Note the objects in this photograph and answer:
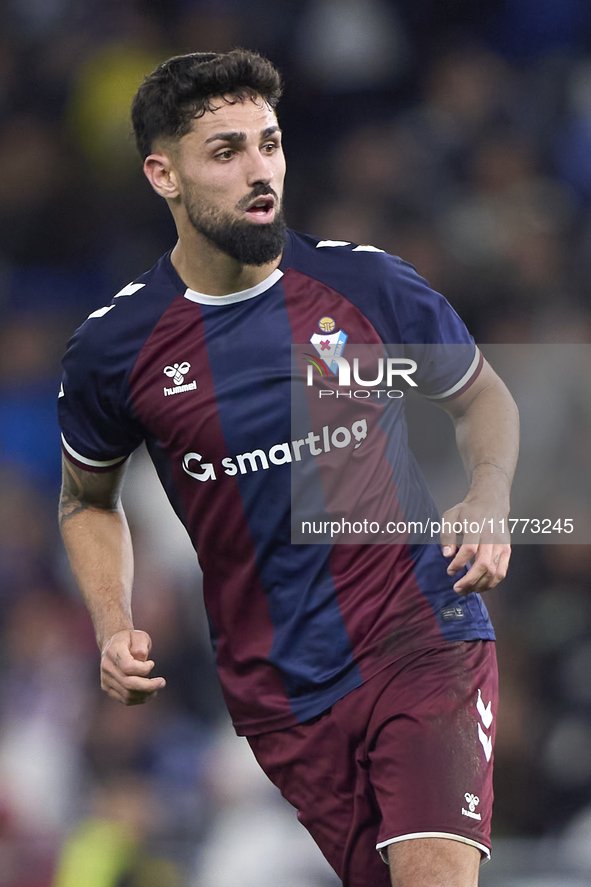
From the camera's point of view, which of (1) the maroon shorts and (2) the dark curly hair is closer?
(1) the maroon shorts

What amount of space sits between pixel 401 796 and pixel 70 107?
5043 mm

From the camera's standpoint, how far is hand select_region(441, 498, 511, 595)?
8.04ft

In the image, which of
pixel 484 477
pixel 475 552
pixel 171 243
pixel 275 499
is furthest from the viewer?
pixel 171 243

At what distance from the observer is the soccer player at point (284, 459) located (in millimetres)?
2783

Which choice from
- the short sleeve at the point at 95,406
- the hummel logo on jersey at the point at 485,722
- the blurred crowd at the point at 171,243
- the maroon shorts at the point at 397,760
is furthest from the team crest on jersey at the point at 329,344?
the blurred crowd at the point at 171,243

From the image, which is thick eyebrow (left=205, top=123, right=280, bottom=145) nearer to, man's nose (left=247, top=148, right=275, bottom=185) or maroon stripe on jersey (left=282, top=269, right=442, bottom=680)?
man's nose (left=247, top=148, right=275, bottom=185)

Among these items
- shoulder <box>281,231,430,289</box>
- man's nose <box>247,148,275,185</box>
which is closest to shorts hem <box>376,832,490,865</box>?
shoulder <box>281,231,430,289</box>

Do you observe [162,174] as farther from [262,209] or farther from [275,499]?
[275,499]

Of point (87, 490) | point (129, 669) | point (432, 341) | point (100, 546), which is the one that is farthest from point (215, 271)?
point (129, 669)

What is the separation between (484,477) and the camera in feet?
9.11

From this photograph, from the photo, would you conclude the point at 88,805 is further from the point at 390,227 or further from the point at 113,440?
the point at 390,227

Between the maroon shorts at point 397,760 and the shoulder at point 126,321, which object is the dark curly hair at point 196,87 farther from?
the maroon shorts at point 397,760

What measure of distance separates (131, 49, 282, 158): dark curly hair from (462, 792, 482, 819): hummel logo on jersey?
194 cm

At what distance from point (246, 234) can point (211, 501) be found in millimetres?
734
